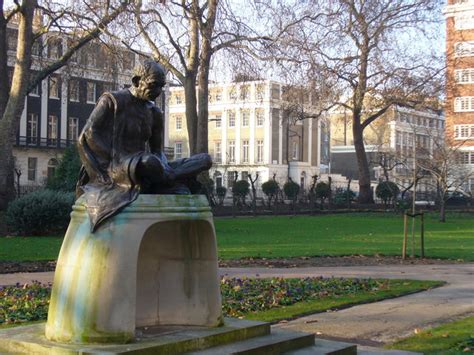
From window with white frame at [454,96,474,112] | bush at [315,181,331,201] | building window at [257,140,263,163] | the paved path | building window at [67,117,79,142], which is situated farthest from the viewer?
building window at [257,140,263,163]

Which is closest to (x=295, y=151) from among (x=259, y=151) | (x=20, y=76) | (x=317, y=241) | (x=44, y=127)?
(x=259, y=151)

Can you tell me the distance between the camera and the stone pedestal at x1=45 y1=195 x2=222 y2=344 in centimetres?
579

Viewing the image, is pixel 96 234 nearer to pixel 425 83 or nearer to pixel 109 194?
pixel 109 194

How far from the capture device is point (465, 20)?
66438 mm

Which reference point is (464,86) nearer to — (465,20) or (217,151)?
(465,20)

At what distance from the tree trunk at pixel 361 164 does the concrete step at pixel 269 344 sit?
39.1 metres

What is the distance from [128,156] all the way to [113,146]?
21 cm

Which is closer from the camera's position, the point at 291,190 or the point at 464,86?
the point at 291,190

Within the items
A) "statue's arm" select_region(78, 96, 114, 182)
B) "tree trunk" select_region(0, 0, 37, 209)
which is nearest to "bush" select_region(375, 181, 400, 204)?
"tree trunk" select_region(0, 0, 37, 209)

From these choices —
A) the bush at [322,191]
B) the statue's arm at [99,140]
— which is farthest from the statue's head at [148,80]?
the bush at [322,191]

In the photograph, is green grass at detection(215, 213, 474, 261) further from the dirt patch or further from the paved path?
the paved path

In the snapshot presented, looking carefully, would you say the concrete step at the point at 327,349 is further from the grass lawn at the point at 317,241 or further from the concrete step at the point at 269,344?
the grass lawn at the point at 317,241

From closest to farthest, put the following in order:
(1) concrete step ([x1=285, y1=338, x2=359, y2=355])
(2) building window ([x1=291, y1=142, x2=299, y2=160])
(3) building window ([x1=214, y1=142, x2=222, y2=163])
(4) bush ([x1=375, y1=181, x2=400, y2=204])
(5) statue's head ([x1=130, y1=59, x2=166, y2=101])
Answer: (5) statue's head ([x1=130, y1=59, x2=166, y2=101])
(1) concrete step ([x1=285, y1=338, x2=359, y2=355])
(4) bush ([x1=375, y1=181, x2=400, y2=204])
(2) building window ([x1=291, y1=142, x2=299, y2=160])
(3) building window ([x1=214, y1=142, x2=222, y2=163])

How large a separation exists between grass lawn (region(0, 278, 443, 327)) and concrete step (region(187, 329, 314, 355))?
88.3 inches
